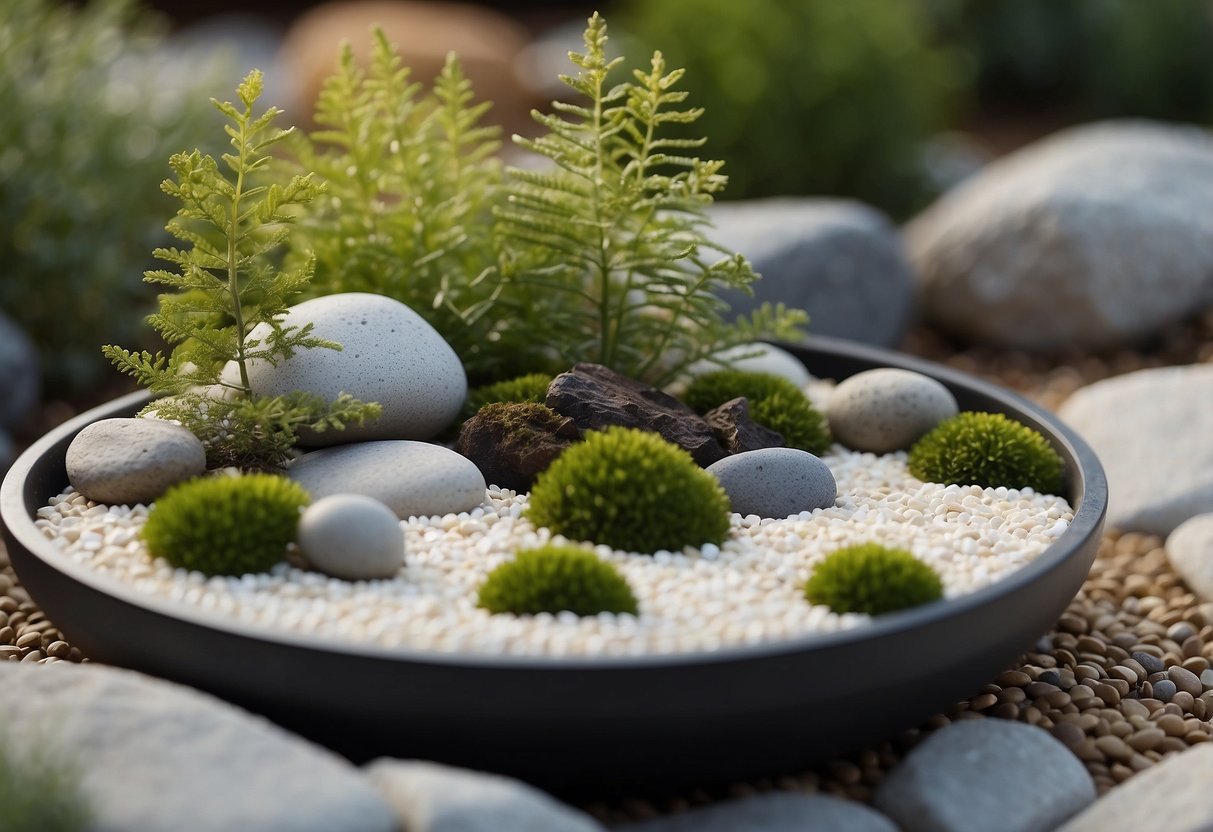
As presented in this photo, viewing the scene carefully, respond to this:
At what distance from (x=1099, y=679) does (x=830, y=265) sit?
2.77 m

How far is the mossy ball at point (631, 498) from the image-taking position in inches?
114

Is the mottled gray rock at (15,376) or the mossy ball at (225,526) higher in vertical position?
the mossy ball at (225,526)

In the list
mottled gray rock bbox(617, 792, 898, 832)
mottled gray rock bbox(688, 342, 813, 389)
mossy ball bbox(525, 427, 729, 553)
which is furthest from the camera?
mottled gray rock bbox(688, 342, 813, 389)

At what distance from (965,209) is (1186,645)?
316cm

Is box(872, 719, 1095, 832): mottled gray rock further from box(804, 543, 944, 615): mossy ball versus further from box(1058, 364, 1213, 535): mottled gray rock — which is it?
box(1058, 364, 1213, 535): mottled gray rock

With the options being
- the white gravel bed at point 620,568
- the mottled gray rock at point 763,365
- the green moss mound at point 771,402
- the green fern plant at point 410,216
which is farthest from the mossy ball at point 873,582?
the green fern plant at point 410,216

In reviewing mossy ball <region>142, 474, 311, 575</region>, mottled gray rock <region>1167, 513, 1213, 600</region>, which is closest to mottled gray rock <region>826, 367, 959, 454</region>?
mottled gray rock <region>1167, 513, 1213, 600</region>

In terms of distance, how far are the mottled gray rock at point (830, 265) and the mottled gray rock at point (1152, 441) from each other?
1144mm

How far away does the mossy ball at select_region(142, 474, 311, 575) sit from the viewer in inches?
107

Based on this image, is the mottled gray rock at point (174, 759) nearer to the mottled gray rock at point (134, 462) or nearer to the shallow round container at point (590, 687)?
the shallow round container at point (590, 687)

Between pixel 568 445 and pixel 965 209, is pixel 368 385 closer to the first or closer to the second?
pixel 568 445

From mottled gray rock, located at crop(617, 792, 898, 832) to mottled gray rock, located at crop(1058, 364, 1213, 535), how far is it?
1.92 m

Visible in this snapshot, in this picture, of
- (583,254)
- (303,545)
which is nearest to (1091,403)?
(583,254)

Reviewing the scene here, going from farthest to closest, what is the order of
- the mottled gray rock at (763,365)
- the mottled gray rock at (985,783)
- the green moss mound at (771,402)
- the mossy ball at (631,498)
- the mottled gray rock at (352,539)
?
the mottled gray rock at (763,365) < the green moss mound at (771,402) < the mossy ball at (631,498) < the mottled gray rock at (352,539) < the mottled gray rock at (985,783)
